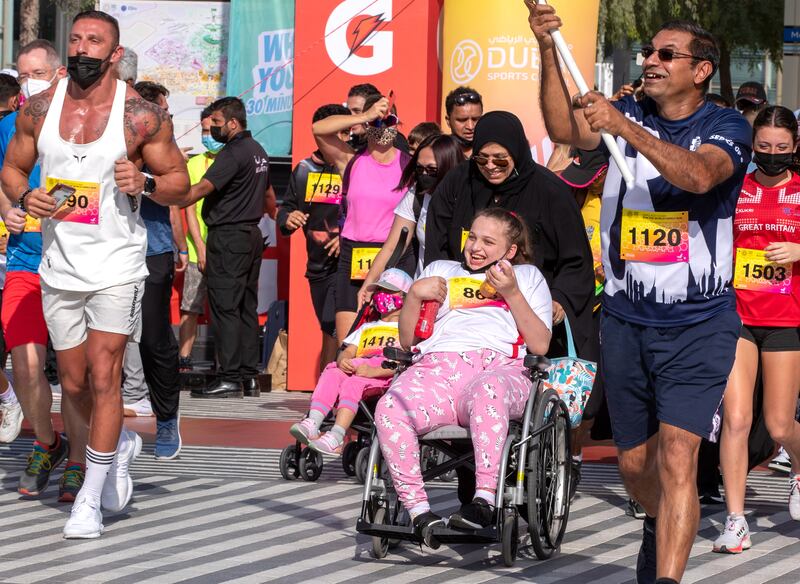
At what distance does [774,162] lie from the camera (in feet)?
25.3

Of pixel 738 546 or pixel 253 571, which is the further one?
pixel 738 546

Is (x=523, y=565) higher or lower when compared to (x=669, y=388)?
lower

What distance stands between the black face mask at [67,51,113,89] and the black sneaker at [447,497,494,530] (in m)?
2.49

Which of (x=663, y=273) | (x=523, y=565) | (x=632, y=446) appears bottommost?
(x=523, y=565)

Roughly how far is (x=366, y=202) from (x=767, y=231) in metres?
3.42

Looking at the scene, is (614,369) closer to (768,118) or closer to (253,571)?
(253,571)

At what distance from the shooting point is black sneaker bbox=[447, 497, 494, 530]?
6414 mm

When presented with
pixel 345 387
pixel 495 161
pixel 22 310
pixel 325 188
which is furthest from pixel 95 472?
pixel 325 188

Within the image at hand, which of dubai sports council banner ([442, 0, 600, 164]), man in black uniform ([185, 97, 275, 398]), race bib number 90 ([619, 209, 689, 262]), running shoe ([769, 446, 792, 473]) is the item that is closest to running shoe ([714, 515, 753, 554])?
race bib number 90 ([619, 209, 689, 262])

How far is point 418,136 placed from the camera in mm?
10328

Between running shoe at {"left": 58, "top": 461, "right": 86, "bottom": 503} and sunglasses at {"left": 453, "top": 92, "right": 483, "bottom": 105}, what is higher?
sunglasses at {"left": 453, "top": 92, "right": 483, "bottom": 105}

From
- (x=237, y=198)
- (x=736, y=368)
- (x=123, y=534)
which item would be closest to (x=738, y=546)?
(x=736, y=368)

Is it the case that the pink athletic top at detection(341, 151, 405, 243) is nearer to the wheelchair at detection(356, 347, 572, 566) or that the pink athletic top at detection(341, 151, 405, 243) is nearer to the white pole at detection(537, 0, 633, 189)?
the wheelchair at detection(356, 347, 572, 566)

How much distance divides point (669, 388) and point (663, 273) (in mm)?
395
